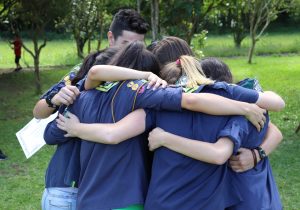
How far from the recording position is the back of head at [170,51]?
91.6 inches

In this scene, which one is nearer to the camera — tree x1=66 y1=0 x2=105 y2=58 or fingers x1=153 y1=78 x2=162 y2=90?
fingers x1=153 y1=78 x2=162 y2=90

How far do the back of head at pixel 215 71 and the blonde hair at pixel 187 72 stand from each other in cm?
5

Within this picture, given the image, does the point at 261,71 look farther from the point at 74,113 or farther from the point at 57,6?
the point at 74,113

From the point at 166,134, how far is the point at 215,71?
40cm

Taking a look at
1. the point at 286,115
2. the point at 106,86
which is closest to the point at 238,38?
the point at 286,115

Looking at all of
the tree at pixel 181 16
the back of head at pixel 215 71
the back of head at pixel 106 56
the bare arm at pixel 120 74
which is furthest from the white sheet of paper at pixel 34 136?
the tree at pixel 181 16

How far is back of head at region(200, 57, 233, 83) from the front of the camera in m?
2.21

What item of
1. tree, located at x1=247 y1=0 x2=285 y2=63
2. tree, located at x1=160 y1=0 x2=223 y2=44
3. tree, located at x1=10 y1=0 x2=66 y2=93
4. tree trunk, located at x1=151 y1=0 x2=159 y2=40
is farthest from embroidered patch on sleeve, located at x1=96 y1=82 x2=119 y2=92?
tree, located at x1=247 y1=0 x2=285 y2=63

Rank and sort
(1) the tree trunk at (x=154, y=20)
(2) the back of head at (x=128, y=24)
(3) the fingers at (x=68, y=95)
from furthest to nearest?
(1) the tree trunk at (x=154, y=20), (2) the back of head at (x=128, y=24), (3) the fingers at (x=68, y=95)

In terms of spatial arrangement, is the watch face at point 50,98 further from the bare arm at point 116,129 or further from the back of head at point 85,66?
the bare arm at point 116,129

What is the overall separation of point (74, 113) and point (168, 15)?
1051 cm

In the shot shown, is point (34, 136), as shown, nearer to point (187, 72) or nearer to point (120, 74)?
point (120, 74)

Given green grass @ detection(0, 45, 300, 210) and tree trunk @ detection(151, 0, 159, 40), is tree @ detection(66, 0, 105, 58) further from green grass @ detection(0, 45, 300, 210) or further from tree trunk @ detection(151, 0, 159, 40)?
tree trunk @ detection(151, 0, 159, 40)

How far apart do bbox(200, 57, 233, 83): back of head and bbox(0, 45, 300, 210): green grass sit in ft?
9.48
